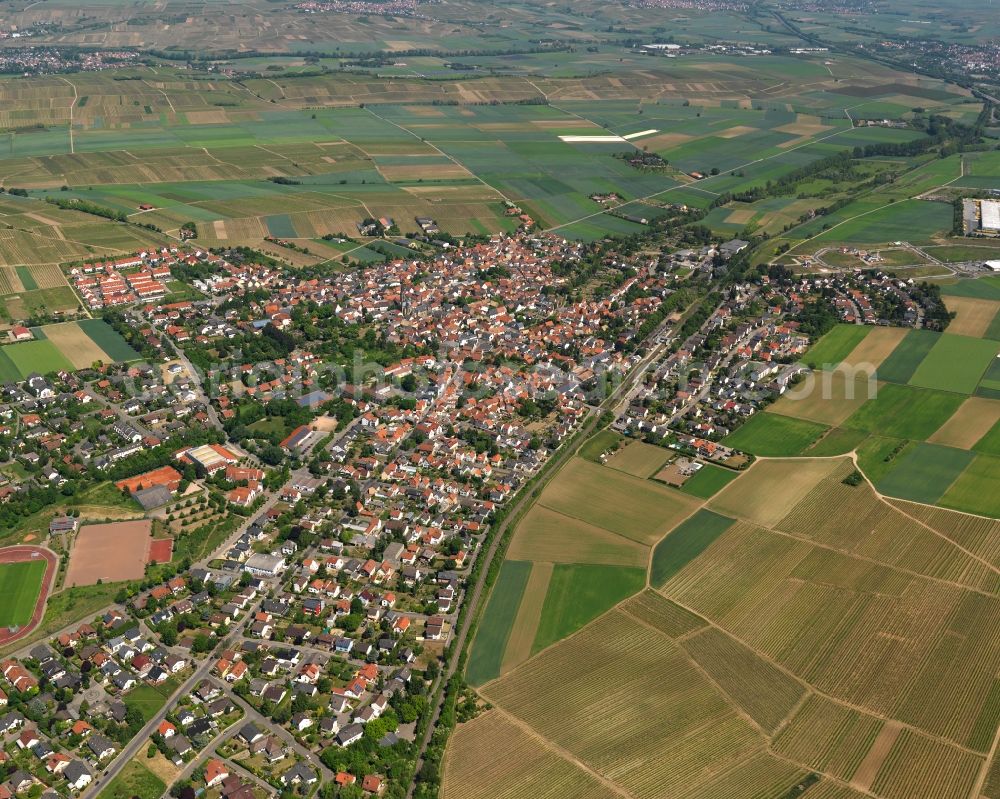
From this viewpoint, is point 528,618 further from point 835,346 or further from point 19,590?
point 835,346

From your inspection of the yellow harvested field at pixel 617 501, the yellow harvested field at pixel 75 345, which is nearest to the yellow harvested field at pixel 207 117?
the yellow harvested field at pixel 75 345

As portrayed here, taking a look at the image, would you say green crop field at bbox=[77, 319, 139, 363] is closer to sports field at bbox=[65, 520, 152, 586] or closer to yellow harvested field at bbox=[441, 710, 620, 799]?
sports field at bbox=[65, 520, 152, 586]

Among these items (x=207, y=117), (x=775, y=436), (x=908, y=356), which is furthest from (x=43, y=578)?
(x=207, y=117)

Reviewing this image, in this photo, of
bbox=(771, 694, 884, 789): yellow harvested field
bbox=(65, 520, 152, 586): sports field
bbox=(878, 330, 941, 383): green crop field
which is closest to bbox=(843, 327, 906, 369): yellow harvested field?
bbox=(878, 330, 941, 383): green crop field

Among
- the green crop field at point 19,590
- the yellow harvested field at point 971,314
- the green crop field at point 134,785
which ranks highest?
the green crop field at point 19,590

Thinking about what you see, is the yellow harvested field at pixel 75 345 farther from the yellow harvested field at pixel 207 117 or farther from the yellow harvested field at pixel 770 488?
the yellow harvested field at pixel 207 117

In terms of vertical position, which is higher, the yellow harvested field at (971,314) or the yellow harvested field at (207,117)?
the yellow harvested field at (207,117)
